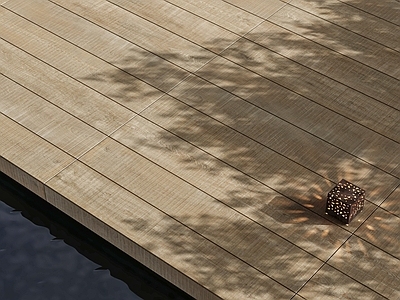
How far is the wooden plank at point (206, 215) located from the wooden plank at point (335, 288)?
87 millimetres

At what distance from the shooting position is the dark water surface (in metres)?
8.43

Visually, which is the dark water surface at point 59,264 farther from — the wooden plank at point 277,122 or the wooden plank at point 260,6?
the wooden plank at point 260,6

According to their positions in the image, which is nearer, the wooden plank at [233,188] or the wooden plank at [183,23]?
the wooden plank at [233,188]

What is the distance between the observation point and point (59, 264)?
28.4 feet

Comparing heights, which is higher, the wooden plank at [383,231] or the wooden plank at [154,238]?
the wooden plank at [383,231]

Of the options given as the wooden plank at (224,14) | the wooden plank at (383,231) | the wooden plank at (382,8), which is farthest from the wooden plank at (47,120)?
the wooden plank at (382,8)

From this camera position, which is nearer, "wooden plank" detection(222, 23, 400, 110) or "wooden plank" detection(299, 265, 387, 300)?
"wooden plank" detection(299, 265, 387, 300)

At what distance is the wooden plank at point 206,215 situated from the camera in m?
7.83

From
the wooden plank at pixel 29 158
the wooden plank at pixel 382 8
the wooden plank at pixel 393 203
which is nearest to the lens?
the wooden plank at pixel 393 203

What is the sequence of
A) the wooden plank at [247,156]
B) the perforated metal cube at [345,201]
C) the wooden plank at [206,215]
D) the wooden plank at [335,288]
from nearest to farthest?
the wooden plank at [335,288] → the wooden plank at [206,215] → the perforated metal cube at [345,201] → the wooden plank at [247,156]

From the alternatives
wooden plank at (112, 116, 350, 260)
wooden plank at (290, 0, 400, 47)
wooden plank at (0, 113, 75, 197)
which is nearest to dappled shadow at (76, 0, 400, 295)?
wooden plank at (112, 116, 350, 260)

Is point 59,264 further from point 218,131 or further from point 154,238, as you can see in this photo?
point 218,131

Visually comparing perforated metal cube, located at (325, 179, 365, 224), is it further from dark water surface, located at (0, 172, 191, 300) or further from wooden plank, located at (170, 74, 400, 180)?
dark water surface, located at (0, 172, 191, 300)

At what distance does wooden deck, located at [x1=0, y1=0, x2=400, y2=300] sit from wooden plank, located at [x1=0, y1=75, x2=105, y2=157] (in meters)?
0.02
